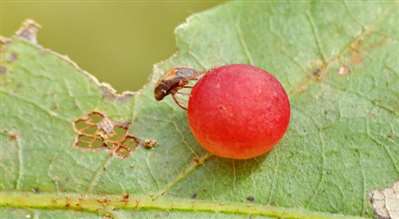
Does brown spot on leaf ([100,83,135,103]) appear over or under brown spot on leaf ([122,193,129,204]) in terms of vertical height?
over

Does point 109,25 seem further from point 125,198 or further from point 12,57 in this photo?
point 125,198

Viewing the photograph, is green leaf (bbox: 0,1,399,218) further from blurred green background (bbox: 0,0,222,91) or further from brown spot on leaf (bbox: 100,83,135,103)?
blurred green background (bbox: 0,0,222,91)

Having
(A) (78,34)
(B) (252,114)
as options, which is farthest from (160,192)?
(A) (78,34)

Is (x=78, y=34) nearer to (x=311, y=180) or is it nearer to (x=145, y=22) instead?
(x=145, y=22)

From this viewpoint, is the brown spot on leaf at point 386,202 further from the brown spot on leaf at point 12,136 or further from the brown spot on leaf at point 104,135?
the brown spot on leaf at point 12,136

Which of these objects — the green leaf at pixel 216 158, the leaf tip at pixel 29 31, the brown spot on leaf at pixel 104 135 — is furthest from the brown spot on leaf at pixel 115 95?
the leaf tip at pixel 29 31

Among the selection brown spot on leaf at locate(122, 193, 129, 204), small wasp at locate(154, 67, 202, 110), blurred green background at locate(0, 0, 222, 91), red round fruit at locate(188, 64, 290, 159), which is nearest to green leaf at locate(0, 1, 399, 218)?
brown spot on leaf at locate(122, 193, 129, 204)
